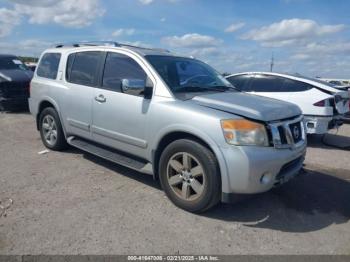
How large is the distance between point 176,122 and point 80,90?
6.99ft

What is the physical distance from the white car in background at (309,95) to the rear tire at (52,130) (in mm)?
4773

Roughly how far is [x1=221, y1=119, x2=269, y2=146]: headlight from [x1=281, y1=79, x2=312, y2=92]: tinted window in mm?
4866

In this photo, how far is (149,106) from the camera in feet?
14.4

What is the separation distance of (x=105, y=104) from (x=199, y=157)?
1827 mm

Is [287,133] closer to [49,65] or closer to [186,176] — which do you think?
[186,176]

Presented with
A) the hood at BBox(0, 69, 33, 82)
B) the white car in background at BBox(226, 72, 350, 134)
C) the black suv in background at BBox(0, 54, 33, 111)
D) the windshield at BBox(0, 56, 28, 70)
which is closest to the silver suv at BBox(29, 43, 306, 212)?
the white car in background at BBox(226, 72, 350, 134)

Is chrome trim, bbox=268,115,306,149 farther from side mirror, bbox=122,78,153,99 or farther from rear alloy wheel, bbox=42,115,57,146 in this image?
rear alloy wheel, bbox=42,115,57,146

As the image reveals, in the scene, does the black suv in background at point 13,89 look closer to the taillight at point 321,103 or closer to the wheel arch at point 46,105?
the wheel arch at point 46,105

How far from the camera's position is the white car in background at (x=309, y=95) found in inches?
300

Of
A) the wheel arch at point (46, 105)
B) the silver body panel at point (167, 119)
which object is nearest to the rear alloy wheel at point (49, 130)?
the wheel arch at point (46, 105)

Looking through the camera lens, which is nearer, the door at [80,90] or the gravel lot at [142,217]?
the gravel lot at [142,217]

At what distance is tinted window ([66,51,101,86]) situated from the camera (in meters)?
5.33

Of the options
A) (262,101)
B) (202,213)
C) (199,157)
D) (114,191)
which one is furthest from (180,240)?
(262,101)

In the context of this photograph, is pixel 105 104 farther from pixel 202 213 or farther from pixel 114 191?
pixel 202 213
